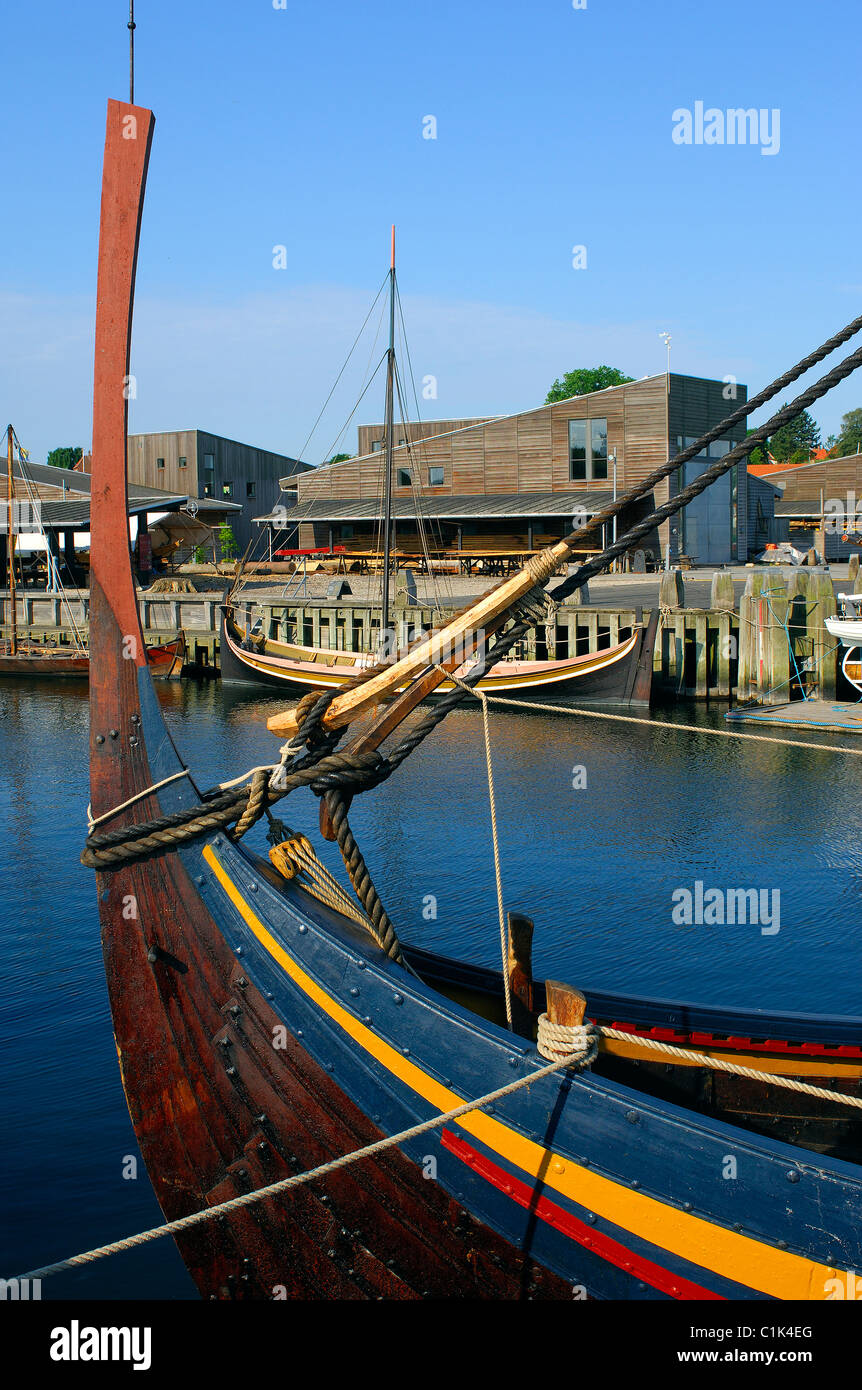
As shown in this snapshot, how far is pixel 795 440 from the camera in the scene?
14975 cm

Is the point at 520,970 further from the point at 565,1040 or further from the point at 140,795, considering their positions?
the point at 140,795

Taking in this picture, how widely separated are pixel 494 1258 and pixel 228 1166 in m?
1.36

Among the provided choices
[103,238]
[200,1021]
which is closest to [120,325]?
[103,238]

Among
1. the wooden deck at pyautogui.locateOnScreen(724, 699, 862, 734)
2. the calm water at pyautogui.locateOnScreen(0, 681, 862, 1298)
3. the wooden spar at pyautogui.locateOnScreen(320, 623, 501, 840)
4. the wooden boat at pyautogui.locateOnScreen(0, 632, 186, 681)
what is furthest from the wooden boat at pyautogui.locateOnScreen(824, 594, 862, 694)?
the wooden boat at pyautogui.locateOnScreen(0, 632, 186, 681)

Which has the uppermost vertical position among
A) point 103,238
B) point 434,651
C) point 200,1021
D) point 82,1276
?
point 103,238

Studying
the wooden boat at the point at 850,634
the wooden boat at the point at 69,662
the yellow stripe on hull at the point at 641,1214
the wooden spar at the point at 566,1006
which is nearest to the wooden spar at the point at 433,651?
the yellow stripe on hull at the point at 641,1214

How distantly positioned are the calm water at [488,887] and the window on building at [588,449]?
1034 inches

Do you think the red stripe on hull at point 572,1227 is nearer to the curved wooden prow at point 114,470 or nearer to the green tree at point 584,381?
the curved wooden prow at point 114,470

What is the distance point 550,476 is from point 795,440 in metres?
113

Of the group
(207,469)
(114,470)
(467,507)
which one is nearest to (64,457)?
(207,469)

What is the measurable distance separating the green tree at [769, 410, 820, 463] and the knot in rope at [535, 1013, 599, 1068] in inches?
5544

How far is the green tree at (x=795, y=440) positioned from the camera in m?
142

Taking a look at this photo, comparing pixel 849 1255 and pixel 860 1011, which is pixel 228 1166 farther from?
pixel 860 1011

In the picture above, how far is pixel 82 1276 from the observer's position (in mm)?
6852
